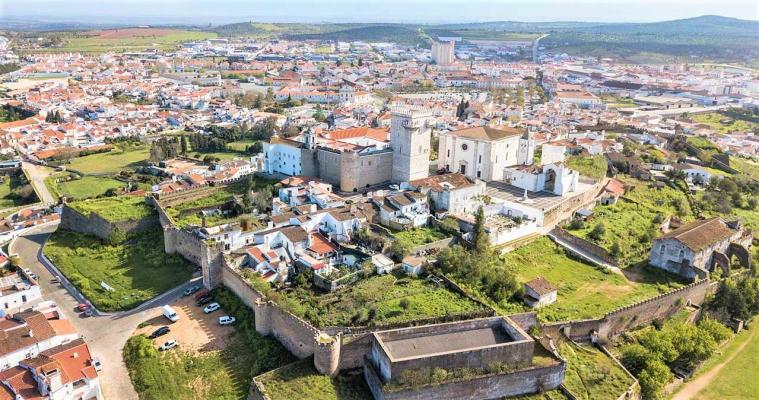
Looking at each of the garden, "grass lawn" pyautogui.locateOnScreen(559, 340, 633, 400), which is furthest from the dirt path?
the garden

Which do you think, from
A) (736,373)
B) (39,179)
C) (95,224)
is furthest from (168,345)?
(39,179)

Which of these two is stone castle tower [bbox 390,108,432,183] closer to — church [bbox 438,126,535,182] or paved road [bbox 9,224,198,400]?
church [bbox 438,126,535,182]

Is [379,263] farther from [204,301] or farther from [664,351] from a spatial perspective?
[664,351]

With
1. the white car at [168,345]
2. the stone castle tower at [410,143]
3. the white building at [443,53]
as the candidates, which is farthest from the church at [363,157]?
the white building at [443,53]

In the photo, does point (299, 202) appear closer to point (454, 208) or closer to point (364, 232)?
point (364, 232)

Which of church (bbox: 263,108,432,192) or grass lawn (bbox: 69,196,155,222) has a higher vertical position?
Result: church (bbox: 263,108,432,192)

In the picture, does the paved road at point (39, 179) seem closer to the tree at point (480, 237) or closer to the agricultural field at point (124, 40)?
the tree at point (480, 237)
